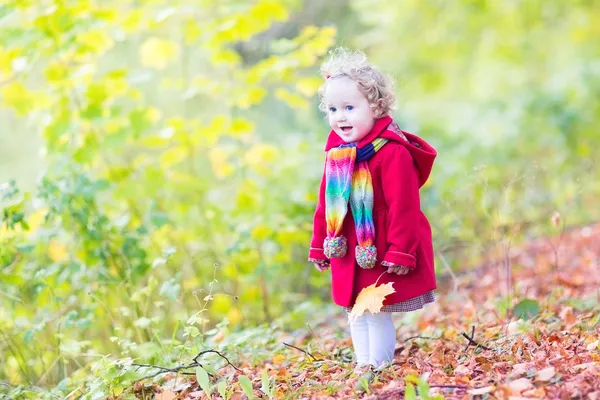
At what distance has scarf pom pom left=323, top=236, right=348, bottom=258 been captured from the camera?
2.87m

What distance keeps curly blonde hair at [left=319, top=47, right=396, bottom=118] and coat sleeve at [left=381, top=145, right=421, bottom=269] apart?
22 cm

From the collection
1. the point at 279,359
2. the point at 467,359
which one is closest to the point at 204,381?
the point at 279,359

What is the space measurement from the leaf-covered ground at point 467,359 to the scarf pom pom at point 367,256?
0.46 meters

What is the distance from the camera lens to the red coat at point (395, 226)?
2727mm

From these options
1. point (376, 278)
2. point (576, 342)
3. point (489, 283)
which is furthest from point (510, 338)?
point (489, 283)

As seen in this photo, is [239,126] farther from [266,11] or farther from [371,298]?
[371,298]

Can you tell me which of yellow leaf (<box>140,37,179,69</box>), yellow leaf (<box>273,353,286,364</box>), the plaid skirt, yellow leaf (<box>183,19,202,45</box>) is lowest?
yellow leaf (<box>273,353,286,364</box>)

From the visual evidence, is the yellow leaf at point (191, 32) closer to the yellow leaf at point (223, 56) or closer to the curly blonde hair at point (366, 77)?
the yellow leaf at point (223, 56)

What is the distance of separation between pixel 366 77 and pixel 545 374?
4.49 feet

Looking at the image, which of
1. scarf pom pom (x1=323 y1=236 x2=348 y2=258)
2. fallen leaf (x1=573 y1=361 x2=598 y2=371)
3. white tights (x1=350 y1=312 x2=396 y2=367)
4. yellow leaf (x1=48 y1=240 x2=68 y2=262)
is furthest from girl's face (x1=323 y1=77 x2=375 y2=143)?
yellow leaf (x1=48 y1=240 x2=68 y2=262)

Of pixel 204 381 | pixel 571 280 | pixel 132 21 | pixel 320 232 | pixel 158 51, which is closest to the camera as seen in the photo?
pixel 204 381

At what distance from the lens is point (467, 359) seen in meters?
2.90

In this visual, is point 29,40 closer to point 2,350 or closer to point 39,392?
point 2,350

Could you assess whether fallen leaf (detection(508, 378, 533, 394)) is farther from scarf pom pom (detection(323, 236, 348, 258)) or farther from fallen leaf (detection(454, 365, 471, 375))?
scarf pom pom (detection(323, 236, 348, 258))
